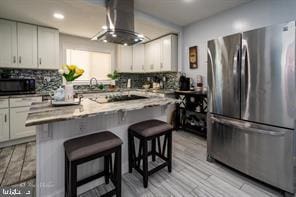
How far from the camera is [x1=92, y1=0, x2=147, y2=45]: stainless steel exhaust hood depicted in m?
2.26

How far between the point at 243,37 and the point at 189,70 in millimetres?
2087

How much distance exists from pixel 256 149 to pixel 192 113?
1.72 m

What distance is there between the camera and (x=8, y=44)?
9.92 feet

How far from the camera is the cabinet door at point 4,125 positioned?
2.80m

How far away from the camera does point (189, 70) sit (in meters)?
3.90

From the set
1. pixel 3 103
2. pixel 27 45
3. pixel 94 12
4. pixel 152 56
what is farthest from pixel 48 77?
pixel 152 56

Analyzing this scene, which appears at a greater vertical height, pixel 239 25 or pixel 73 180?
pixel 239 25

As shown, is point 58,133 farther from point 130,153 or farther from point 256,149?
point 256,149

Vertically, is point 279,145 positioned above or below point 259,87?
below

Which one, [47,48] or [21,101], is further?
[47,48]

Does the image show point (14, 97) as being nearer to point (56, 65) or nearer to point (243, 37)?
point (56, 65)


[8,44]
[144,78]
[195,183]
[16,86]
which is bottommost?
[195,183]

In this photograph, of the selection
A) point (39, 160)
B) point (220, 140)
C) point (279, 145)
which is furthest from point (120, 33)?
point (279, 145)

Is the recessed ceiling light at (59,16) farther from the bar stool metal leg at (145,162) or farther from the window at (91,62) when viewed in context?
the bar stool metal leg at (145,162)
